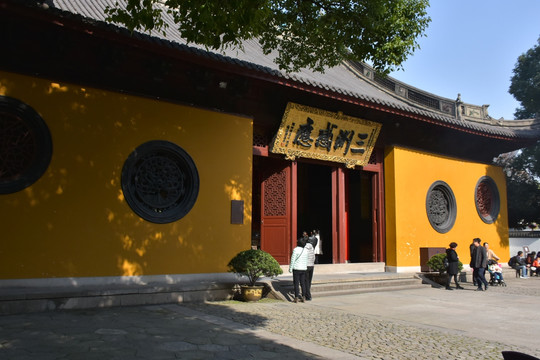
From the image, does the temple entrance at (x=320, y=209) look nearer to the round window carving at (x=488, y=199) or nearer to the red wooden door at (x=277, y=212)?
the red wooden door at (x=277, y=212)

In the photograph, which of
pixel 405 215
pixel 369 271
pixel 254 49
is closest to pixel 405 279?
pixel 369 271

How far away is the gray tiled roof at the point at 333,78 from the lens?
8833 mm

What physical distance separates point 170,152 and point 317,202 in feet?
25.2

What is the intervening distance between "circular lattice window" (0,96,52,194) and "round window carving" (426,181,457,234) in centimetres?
996

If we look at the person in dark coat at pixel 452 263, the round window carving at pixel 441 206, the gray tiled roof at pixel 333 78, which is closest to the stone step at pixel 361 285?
the person in dark coat at pixel 452 263

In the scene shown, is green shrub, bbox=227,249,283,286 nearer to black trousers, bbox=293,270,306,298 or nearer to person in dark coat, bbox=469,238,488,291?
black trousers, bbox=293,270,306,298

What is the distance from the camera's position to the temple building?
7.15 meters

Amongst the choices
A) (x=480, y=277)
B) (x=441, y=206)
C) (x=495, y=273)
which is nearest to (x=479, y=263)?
(x=480, y=277)

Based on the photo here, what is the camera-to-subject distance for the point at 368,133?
11.8 metres

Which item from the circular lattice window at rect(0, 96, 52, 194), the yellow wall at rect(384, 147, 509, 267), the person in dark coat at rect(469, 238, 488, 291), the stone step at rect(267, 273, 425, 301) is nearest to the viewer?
the circular lattice window at rect(0, 96, 52, 194)

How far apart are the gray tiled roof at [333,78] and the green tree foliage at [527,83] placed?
9.05 meters

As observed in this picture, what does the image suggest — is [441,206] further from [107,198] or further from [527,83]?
[527,83]

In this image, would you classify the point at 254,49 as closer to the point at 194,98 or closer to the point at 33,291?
the point at 194,98

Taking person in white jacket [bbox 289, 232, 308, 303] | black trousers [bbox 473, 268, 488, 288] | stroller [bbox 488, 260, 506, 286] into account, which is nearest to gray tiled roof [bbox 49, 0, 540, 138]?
person in white jacket [bbox 289, 232, 308, 303]
